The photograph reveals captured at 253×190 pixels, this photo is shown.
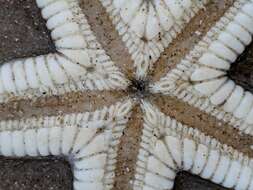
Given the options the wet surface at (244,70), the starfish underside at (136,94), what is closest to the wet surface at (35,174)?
the starfish underside at (136,94)

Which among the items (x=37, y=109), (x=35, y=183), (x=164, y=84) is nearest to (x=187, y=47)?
(x=164, y=84)

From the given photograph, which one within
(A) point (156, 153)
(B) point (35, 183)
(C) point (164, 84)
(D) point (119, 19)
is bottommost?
(B) point (35, 183)

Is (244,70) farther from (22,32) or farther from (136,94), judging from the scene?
(22,32)

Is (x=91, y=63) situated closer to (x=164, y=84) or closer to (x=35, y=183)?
(x=164, y=84)

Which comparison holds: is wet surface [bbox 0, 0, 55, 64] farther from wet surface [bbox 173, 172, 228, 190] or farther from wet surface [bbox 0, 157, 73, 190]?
wet surface [bbox 173, 172, 228, 190]

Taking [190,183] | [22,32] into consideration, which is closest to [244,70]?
[190,183]

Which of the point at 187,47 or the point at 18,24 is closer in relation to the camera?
the point at 187,47

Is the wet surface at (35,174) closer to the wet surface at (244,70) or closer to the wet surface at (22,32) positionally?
the wet surface at (22,32)
